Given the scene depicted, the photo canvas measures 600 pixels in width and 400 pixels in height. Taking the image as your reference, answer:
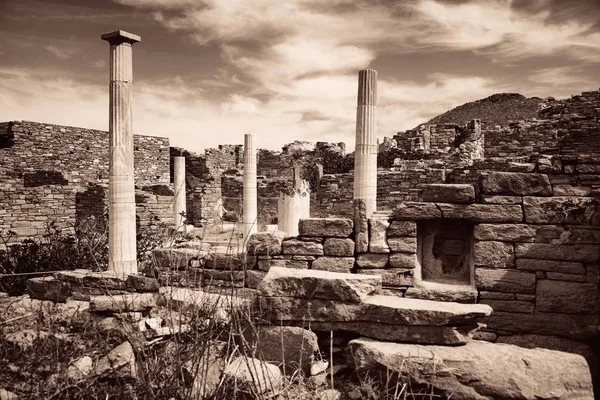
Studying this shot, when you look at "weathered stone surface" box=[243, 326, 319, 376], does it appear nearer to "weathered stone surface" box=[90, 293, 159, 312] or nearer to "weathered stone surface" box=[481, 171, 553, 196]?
"weathered stone surface" box=[90, 293, 159, 312]

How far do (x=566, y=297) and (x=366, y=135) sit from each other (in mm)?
5002

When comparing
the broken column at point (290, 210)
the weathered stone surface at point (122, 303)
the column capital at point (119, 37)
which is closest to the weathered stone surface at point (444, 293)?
the weathered stone surface at point (122, 303)

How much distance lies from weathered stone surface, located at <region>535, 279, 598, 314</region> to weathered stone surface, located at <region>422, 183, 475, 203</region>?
1.27m

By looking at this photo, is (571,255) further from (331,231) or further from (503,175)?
(331,231)

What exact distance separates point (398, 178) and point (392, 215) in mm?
10635

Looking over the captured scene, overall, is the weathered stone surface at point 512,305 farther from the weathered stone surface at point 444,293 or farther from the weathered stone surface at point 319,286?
the weathered stone surface at point 319,286

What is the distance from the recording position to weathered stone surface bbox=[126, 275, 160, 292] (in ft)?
18.3

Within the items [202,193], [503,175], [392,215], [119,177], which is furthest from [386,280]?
[202,193]

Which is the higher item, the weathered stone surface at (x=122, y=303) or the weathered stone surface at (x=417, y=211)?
the weathered stone surface at (x=417, y=211)

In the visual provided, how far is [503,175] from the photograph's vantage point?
192 inches

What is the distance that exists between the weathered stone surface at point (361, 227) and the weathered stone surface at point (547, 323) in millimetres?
1692

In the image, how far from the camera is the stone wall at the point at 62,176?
13.8 metres

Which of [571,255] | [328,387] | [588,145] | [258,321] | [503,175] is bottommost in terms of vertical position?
[328,387]

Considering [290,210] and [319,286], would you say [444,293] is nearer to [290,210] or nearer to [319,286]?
[319,286]
